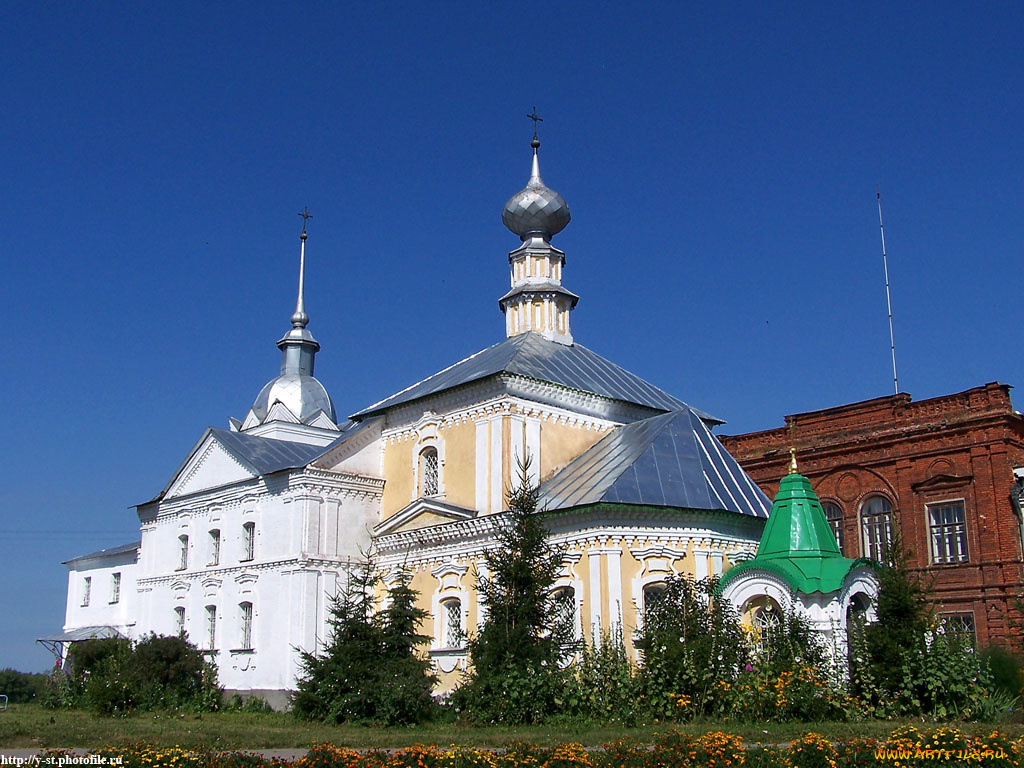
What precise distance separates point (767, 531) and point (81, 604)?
30.1 meters

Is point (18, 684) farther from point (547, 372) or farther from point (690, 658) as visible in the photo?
point (690, 658)

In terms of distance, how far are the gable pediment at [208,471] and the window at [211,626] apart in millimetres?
3512

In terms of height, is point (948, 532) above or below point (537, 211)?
below

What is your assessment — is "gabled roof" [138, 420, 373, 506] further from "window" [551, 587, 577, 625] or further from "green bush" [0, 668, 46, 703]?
"green bush" [0, 668, 46, 703]

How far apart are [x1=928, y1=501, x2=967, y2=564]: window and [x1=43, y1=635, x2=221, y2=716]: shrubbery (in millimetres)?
18785

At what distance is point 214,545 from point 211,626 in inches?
90.9

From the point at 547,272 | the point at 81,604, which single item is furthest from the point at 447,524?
the point at 81,604

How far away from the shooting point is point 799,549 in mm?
19797

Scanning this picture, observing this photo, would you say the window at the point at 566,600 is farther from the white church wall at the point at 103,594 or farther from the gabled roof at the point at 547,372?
the white church wall at the point at 103,594

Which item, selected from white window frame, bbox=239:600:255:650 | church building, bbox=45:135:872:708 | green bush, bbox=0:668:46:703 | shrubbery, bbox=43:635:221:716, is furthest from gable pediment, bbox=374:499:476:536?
green bush, bbox=0:668:46:703

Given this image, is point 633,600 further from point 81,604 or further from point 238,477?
point 81,604

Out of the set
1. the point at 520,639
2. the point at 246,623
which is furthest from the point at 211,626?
the point at 520,639

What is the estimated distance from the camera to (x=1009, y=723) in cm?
1608

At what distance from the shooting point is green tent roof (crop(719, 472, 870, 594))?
1883 centimetres
